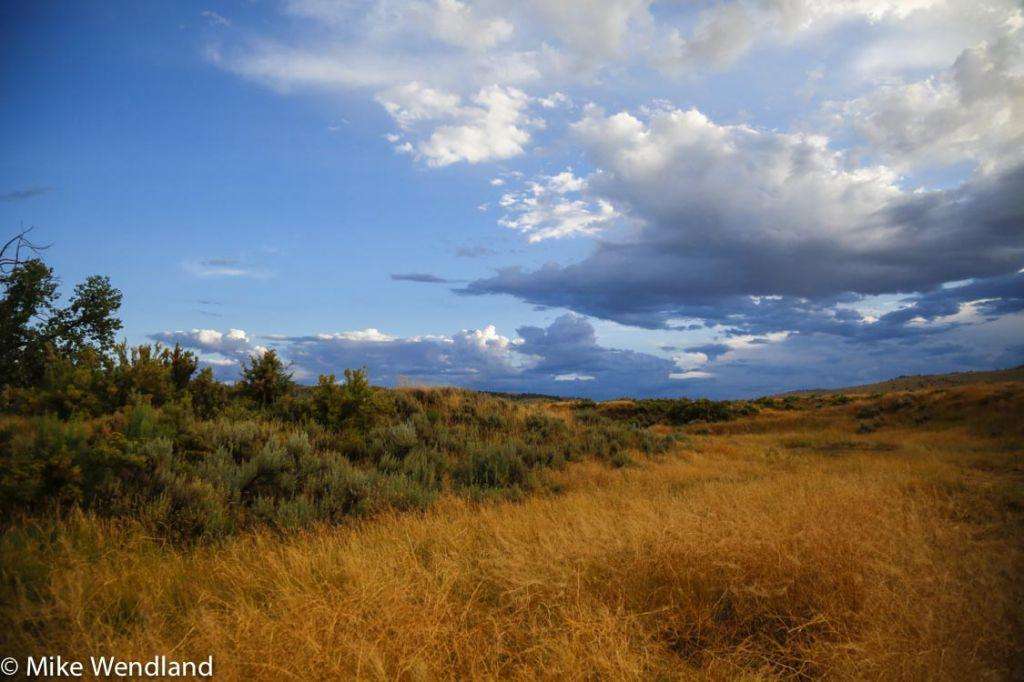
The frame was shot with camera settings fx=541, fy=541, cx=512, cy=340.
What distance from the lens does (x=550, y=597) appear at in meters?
4.97

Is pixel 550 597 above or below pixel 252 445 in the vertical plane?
below

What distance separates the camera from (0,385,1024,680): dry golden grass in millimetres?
4086

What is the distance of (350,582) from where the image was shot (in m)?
5.03

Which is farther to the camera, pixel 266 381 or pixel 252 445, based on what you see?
pixel 266 381

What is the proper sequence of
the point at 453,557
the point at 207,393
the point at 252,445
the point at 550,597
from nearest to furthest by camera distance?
the point at 550,597, the point at 453,557, the point at 252,445, the point at 207,393

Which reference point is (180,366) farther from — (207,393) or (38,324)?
(38,324)

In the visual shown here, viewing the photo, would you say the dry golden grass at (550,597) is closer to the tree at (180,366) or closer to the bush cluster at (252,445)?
the bush cluster at (252,445)

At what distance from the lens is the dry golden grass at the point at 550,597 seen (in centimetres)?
409

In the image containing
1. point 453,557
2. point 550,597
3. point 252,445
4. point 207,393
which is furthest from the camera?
point 207,393

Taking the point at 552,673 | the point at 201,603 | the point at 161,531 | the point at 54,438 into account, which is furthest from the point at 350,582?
the point at 54,438

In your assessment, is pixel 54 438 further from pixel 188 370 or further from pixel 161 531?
pixel 188 370

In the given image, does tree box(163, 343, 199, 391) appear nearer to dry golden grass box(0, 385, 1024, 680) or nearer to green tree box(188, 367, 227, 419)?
green tree box(188, 367, 227, 419)

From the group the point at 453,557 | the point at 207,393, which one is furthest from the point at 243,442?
the point at 453,557

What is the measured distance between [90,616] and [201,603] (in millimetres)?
834
